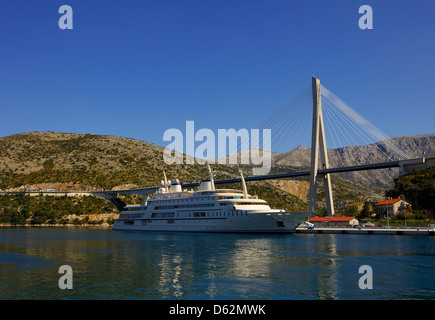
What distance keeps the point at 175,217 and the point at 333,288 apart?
1915 inches

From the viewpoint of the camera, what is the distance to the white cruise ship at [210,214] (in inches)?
2082

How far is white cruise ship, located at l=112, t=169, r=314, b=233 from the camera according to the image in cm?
5288

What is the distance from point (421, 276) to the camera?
70.2 ft

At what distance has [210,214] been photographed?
5794cm

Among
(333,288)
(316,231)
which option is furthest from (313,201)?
(333,288)

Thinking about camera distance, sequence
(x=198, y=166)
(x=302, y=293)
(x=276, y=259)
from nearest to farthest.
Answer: (x=302, y=293), (x=276, y=259), (x=198, y=166)

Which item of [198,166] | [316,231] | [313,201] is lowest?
[316,231]

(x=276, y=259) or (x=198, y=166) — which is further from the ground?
(x=198, y=166)

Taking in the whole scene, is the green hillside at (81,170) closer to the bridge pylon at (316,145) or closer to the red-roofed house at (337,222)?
the red-roofed house at (337,222)

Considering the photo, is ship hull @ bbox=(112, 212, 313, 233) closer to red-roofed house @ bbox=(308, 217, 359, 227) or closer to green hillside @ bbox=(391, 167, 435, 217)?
red-roofed house @ bbox=(308, 217, 359, 227)

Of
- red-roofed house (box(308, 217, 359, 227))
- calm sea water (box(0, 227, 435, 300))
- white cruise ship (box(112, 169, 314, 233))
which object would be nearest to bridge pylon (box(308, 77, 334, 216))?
red-roofed house (box(308, 217, 359, 227))

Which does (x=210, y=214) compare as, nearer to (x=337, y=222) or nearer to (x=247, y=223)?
(x=247, y=223)

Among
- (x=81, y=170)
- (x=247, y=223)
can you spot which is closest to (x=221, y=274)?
(x=247, y=223)

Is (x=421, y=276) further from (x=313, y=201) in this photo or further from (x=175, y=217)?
(x=175, y=217)
